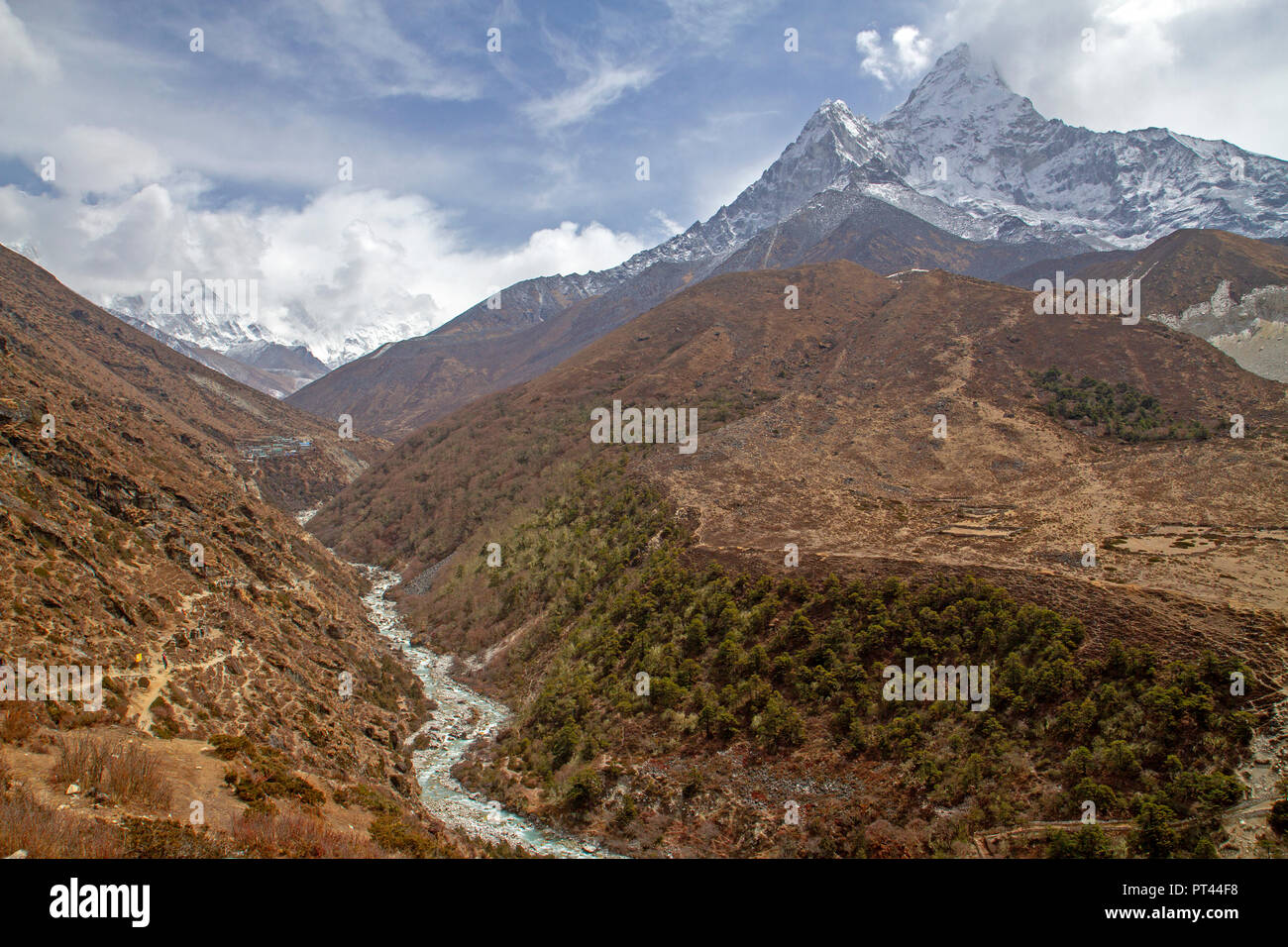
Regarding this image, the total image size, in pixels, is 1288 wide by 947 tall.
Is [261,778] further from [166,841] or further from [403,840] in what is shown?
[166,841]

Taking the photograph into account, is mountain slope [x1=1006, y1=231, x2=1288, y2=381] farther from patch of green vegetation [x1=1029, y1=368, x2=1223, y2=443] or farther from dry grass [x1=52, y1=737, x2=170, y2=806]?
dry grass [x1=52, y1=737, x2=170, y2=806]

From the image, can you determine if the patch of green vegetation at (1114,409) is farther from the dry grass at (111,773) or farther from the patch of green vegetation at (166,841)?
the dry grass at (111,773)

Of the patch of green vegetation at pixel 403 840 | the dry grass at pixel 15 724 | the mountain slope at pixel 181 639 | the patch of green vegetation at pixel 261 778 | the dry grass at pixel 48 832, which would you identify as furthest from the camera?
the patch of green vegetation at pixel 403 840

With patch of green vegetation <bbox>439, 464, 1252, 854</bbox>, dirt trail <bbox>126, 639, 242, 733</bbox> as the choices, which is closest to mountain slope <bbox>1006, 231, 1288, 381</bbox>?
Answer: patch of green vegetation <bbox>439, 464, 1252, 854</bbox>

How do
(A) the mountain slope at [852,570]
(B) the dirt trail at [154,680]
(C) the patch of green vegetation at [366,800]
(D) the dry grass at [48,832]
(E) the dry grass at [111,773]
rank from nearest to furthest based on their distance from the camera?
(D) the dry grass at [48,832] < (E) the dry grass at [111,773] < (B) the dirt trail at [154,680] < (C) the patch of green vegetation at [366,800] < (A) the mountain slope at [852,570]

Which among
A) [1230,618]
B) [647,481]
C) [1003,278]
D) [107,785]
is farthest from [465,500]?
[1003,278]

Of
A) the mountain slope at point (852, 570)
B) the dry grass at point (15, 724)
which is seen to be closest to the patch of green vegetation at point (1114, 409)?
the mountain slope at point (852, 570)

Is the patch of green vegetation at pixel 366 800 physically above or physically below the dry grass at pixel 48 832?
below
